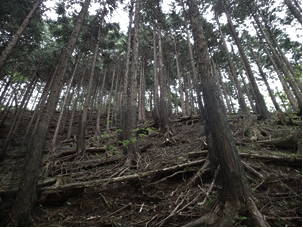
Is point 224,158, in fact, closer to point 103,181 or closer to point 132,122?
point 103,181

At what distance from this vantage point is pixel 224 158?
9.69 feet

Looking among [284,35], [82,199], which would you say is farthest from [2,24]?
[284,35]

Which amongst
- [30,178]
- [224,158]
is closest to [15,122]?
[30,178]

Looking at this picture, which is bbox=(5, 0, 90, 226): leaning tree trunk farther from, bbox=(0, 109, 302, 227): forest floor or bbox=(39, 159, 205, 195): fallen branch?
bbox=(39, 159, 205, 195): fallen branch

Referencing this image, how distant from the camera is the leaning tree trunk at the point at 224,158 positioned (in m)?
2.50

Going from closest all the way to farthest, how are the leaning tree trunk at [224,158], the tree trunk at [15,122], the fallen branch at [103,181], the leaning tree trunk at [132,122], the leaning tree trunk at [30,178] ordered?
1. the leaning tree trunk at [224,158]
2. the leaning tree trunk at [30,178]
3. the fallen branch at [103,181]
4. the leaning tree trunk at [132,122]
5. the tree trunk at [15,122]

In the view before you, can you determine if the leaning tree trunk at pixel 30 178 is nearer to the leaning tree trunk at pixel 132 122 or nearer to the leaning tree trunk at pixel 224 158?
the leaning tree trunk at pixel 132 122

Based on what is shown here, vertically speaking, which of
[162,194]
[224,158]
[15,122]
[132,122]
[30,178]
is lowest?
[162,194]

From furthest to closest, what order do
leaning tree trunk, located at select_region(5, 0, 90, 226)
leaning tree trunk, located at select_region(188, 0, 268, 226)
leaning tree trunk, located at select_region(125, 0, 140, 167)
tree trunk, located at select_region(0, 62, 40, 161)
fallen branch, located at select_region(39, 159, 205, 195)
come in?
tree trunk, located at select_region(0, 62, 40, 161) → leaning tree trunk, located at select_region(125, 0, 140, 167) → fallen branch, located at select_region(39, 159, 205, 195) → leaning tree trunk, located at select_region(5, 0, 90, 226) → leaning tree trunk, located at select_region(188, 0, 268, 226)

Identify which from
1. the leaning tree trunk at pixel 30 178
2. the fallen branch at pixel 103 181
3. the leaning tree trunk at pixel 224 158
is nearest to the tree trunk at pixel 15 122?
the leaning tree trunk at pixel 30 178

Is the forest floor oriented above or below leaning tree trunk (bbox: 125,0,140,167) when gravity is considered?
below

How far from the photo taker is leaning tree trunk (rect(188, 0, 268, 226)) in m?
2.50

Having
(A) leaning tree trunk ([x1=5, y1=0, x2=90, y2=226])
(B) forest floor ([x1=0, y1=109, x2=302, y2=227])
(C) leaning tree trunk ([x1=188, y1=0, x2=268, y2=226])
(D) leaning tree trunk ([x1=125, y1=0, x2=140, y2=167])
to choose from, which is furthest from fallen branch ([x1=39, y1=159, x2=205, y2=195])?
(C) leaning tree trunk ([x1=188, y1=0, x2=268, y2=226])

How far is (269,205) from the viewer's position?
2.74m
